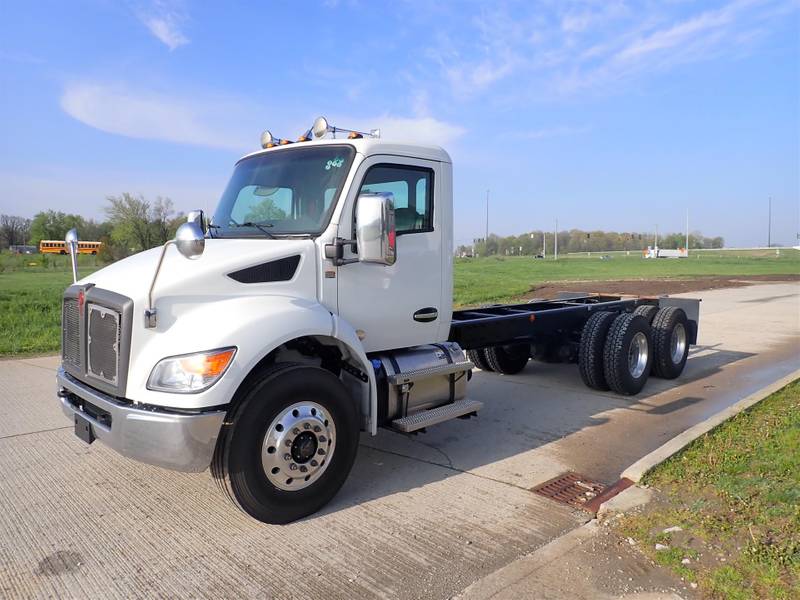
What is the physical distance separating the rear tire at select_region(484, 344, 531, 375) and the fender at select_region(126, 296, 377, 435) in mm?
5092

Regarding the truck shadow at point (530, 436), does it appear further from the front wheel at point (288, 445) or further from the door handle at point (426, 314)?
the door handle at point (426, 314)

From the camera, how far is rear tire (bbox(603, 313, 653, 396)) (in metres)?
7.31

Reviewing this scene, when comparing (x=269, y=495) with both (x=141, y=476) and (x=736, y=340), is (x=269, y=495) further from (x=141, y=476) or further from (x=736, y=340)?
(x=736, y=340)

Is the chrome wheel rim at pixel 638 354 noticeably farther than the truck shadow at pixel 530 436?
Yes

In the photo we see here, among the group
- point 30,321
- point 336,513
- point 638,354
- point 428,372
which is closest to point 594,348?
point 638,354

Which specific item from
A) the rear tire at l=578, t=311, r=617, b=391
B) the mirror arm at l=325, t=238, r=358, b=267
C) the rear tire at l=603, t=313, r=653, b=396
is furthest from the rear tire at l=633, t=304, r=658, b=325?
the mirror arm at l=325, t=238, r=358, b=267

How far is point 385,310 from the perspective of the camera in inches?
187

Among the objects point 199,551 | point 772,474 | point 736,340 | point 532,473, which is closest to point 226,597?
point 199,551

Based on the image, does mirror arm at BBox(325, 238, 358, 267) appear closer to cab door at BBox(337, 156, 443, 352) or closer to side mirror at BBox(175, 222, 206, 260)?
cab door at BBox(337, 156, 443, 352)

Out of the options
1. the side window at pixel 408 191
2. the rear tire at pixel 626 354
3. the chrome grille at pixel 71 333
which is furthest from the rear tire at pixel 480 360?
the chrome grille at pixel 71 333

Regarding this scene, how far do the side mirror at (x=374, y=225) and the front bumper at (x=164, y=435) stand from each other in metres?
1.40

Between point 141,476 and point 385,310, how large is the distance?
2.33 m

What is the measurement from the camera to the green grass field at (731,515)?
10.6 feet

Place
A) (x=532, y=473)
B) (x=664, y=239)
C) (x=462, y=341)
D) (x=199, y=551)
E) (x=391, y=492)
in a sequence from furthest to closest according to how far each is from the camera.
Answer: (x=664, y=239), (x=462, y=341), (x=532, y=473), (x=391, y=492), (x=199, y=551)
